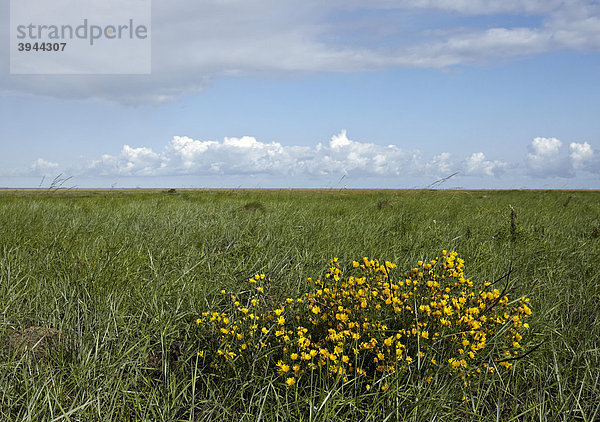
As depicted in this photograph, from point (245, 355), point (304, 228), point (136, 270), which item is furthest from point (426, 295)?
point (304, 228)

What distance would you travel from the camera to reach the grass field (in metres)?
1.97

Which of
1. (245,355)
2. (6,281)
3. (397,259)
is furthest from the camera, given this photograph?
(397,259)

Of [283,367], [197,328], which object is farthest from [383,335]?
[197,328]

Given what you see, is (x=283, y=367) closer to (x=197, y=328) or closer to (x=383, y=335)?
(x=383, y=335)

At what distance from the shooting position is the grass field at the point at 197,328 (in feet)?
6.45

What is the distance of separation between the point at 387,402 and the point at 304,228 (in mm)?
3617

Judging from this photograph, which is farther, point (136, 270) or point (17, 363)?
point (136, 270)

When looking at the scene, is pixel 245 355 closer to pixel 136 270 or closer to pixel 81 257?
pixel 136 270

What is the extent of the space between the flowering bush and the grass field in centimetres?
10

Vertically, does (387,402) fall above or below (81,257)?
below

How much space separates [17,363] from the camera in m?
2.04

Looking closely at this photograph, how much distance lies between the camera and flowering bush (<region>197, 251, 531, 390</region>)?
6.68 feet

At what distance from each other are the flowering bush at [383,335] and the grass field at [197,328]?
10 centimetres

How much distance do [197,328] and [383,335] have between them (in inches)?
46.2
